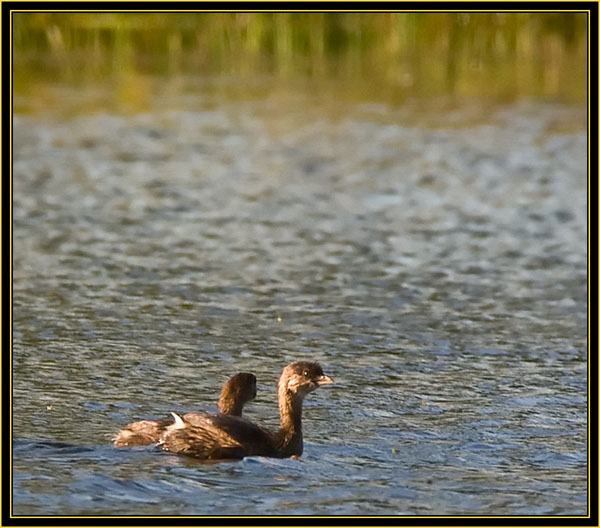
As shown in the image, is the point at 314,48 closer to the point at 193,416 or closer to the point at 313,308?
the point at 313,308

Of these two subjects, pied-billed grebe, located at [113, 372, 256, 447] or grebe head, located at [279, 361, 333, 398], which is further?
grebe head, located at [279, 361, 333, 398]

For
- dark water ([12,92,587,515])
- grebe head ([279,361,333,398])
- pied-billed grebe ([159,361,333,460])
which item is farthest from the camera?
grebe head ([279,361,333,398])

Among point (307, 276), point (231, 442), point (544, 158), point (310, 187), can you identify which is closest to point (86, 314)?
point (307, 276)

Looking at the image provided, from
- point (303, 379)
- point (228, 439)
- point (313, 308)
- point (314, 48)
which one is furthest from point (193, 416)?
point (314, 48)

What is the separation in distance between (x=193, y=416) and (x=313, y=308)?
3021 mm

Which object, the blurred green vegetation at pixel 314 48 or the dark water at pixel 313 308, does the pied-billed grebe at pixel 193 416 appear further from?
the blurred green vegetation at pixel 314 48

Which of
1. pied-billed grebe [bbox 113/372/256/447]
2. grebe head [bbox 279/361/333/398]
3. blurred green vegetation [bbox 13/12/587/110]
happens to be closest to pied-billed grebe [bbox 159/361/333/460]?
pied-billed grebe [bbox 113/372/256/447]

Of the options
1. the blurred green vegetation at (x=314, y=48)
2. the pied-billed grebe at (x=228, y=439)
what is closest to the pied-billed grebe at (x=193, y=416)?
the pied-billed grebe at (x=228, y=439)

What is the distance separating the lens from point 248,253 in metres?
12.0

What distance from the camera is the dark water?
688cm

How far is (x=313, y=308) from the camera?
404 inches

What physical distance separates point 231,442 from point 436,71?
656 inches

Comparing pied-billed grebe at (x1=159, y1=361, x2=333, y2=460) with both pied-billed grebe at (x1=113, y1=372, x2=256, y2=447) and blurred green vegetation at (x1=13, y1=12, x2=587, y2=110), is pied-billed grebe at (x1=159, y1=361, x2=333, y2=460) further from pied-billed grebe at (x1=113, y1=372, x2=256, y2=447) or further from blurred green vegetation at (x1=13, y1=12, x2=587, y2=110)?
blurred green vegetation at (x1=13, y1=12, x2=587, y2=110)

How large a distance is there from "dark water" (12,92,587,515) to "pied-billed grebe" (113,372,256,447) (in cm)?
12
